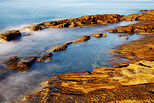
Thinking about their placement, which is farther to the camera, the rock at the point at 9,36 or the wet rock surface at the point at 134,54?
the rock at the point at 9,36

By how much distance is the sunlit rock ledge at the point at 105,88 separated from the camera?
703cm

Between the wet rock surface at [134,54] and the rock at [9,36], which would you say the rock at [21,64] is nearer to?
the wet rock surface at [134,54]

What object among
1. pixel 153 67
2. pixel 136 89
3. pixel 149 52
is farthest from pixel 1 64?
pixel 149 52

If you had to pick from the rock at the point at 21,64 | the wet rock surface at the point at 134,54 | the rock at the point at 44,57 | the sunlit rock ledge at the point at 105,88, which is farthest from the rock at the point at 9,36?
the wet rock surface at the point at 134,54

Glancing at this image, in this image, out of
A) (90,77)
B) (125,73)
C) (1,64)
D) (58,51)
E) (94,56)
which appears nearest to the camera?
(125,73)

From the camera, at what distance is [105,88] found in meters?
8.02

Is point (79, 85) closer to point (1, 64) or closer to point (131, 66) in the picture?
point (131, 66)

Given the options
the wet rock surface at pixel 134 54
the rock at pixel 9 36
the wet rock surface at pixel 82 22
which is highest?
the wet rock surface at pixel 82 22

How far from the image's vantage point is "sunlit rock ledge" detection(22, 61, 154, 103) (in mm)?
7027

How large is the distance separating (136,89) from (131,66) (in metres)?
2.59

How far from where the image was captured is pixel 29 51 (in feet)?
59.0

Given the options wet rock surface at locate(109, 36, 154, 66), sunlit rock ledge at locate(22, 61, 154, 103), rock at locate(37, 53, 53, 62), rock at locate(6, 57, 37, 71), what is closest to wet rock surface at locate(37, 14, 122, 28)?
rock at locate(37, 53, 53, 62)

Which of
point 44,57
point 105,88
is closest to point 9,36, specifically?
point 44,57

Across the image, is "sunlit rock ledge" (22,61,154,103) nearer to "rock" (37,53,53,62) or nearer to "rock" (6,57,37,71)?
"rock" (6,57,37,71)
